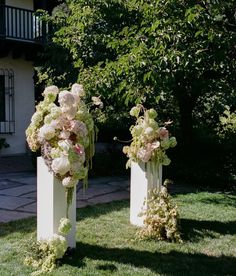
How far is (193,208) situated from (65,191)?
290cm

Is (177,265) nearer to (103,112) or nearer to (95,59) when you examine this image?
(95,59)

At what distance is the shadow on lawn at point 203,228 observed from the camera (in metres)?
5.34

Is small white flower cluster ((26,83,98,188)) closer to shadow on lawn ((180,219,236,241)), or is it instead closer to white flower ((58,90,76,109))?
white flower ((58,90,76,109))

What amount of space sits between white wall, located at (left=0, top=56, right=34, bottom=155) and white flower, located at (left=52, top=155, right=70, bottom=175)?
10.1m

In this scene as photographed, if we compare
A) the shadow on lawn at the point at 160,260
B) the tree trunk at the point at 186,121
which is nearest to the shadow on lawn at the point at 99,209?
the shadow on lawn at the point at 160,260

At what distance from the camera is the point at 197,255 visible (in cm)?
466

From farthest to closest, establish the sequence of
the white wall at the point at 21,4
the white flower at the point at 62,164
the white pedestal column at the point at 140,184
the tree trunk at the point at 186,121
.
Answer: the white wall at the point at 21,4, the tree trunk at the point at 186,121, the white pedestal column at the point at 140,184, the white flower at the point at 62,164

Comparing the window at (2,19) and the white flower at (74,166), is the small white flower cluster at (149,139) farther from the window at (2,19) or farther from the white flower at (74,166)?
the window at (2,19)

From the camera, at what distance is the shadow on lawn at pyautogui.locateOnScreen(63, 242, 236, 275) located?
423 cm

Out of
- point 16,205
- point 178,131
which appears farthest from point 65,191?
point 178,131

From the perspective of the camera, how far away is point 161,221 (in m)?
5.15

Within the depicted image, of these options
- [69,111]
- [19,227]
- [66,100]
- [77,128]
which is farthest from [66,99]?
[19,227]

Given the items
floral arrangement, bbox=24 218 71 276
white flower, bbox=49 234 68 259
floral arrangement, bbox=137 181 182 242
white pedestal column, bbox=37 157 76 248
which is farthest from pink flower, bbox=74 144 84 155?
floral arrangement, bbox=137 181 182 242

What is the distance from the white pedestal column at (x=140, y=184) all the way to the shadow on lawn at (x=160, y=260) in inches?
35.8
